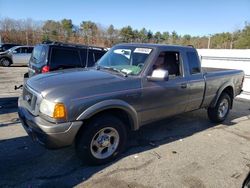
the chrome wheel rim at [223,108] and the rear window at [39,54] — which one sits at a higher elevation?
the rear window at [39,54]

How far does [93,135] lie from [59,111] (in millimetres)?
687

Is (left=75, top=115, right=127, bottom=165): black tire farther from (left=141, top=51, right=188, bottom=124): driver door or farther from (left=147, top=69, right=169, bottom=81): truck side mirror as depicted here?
(left=147, top=69, right=169, bottom=81): truck side mirror

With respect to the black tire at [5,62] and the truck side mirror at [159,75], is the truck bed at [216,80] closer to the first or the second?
the truck side mirror at [159,75]

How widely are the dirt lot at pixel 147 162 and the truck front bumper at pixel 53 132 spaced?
0.56 metres

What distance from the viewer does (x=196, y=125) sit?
607 centimetres

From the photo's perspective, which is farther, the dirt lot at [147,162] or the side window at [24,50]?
the side window at [24,50]

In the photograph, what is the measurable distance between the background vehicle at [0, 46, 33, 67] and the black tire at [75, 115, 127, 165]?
17.2 m

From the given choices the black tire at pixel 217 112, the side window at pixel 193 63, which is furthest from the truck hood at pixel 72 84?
the black tire at pixel 217 112

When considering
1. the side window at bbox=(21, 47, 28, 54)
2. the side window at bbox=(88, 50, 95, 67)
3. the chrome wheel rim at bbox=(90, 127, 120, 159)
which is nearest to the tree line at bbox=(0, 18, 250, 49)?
the side window at bbox=(21, 47, 28, 54)

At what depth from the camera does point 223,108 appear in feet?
20.8

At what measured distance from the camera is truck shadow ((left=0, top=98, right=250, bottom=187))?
133 inches

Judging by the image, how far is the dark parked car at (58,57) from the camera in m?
7.37

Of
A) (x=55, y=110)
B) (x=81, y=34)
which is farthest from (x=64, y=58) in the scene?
(x=81, y=34)

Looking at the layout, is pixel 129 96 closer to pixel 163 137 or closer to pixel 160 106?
pixel 160 106
